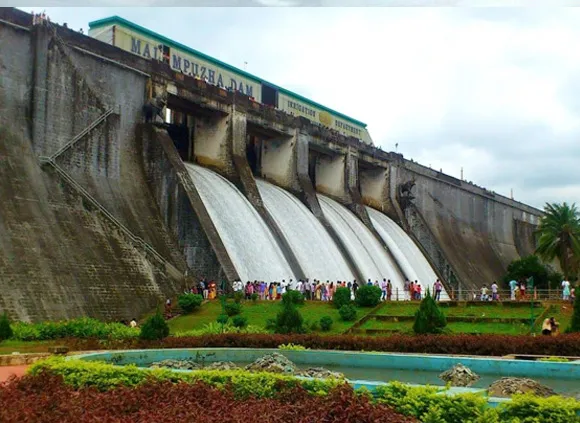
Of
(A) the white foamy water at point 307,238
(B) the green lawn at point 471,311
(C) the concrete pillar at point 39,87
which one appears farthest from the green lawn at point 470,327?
(C) the concrete pillar at point 39,87

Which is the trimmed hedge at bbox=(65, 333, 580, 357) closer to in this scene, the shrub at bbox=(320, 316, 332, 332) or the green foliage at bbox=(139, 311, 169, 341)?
the green foliage at bbox=(139, 311, 169, 341)

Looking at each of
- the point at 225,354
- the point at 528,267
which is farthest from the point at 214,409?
the point at 528,267

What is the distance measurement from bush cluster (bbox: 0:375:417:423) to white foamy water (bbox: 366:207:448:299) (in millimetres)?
29116

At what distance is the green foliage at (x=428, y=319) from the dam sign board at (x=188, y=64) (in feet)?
53.2

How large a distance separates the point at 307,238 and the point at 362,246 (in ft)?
15.3

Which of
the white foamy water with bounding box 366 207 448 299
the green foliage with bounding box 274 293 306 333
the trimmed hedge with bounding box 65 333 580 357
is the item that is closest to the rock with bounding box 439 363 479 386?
the trimmed hedge with bounding box 65 333 580 357

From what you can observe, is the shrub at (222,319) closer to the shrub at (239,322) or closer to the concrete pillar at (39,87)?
the shrub at (239,322)

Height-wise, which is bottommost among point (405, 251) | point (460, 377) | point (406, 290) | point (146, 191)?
point (460, 377)

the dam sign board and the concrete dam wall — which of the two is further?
the dam sign board

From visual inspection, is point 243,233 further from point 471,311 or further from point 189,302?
point 471,311

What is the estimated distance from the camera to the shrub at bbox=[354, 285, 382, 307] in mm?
23734

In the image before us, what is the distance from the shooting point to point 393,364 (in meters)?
11.4

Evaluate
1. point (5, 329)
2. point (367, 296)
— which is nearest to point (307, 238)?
point (367, 296)

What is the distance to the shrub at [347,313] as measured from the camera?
2231 cm
